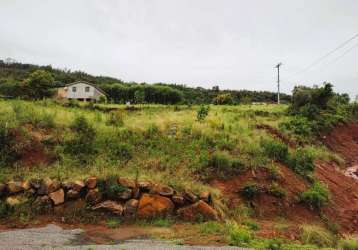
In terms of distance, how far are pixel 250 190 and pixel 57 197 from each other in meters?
6.06

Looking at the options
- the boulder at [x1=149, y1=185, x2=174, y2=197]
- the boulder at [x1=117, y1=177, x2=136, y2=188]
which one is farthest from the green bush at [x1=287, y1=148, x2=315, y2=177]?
the boulder at [x1=117, y1=177, x2=136, y2=188]

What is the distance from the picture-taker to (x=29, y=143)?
13430mm

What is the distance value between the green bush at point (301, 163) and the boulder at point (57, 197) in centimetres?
890

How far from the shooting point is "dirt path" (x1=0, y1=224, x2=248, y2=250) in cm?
749

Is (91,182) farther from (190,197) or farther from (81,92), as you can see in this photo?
(81,92)

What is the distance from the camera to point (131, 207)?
1069 centimetres

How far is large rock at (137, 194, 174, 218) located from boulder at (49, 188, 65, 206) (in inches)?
86.9

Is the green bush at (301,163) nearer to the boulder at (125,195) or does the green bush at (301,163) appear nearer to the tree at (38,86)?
the boulder at (125,195)

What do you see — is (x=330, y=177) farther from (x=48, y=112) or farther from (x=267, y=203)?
(x=48, y=112)

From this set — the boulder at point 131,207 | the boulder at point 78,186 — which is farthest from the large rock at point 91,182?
the boulder at point 131,207

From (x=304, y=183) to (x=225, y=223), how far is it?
539cm

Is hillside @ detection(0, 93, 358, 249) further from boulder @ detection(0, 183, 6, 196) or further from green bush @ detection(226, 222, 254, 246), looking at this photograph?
boulder @ detection(0, 183, 6, 196)

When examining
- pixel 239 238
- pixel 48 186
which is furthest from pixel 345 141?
pixel 48 186

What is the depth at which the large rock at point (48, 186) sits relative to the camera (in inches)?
425
